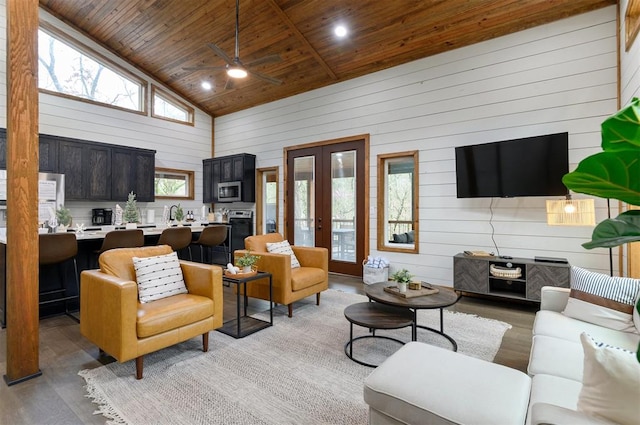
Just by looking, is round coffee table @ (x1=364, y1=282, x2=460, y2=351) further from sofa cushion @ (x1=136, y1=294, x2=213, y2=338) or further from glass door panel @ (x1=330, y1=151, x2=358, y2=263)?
glass door panel @ (x1=330, y1=151, x2=358, y2=263)

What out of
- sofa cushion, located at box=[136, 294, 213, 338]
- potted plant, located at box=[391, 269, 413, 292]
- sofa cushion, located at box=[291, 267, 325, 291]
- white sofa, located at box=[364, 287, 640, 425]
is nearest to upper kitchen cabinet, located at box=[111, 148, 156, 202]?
sofa cushion, located at box=[291, 267, 325, 291]

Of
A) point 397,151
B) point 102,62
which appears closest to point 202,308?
point 397,151

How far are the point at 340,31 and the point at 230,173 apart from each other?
12.9 ft

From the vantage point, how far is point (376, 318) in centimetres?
259

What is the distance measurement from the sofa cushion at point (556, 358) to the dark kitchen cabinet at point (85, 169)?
681 centimetres

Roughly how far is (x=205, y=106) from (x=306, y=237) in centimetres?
420

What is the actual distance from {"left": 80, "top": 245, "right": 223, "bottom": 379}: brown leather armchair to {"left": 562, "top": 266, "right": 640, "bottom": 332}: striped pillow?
2843mm

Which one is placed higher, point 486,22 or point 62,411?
point 486,22

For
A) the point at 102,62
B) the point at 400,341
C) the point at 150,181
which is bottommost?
the point at 400,341

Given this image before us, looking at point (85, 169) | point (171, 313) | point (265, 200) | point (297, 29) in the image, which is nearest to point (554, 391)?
point (171, 313)

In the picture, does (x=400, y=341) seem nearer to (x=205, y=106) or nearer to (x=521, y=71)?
(x=521, y=71)

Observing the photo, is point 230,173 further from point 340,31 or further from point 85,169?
point 340,31

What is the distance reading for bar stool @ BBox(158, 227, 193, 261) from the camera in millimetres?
4461

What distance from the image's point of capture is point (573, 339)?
6.58 feet
